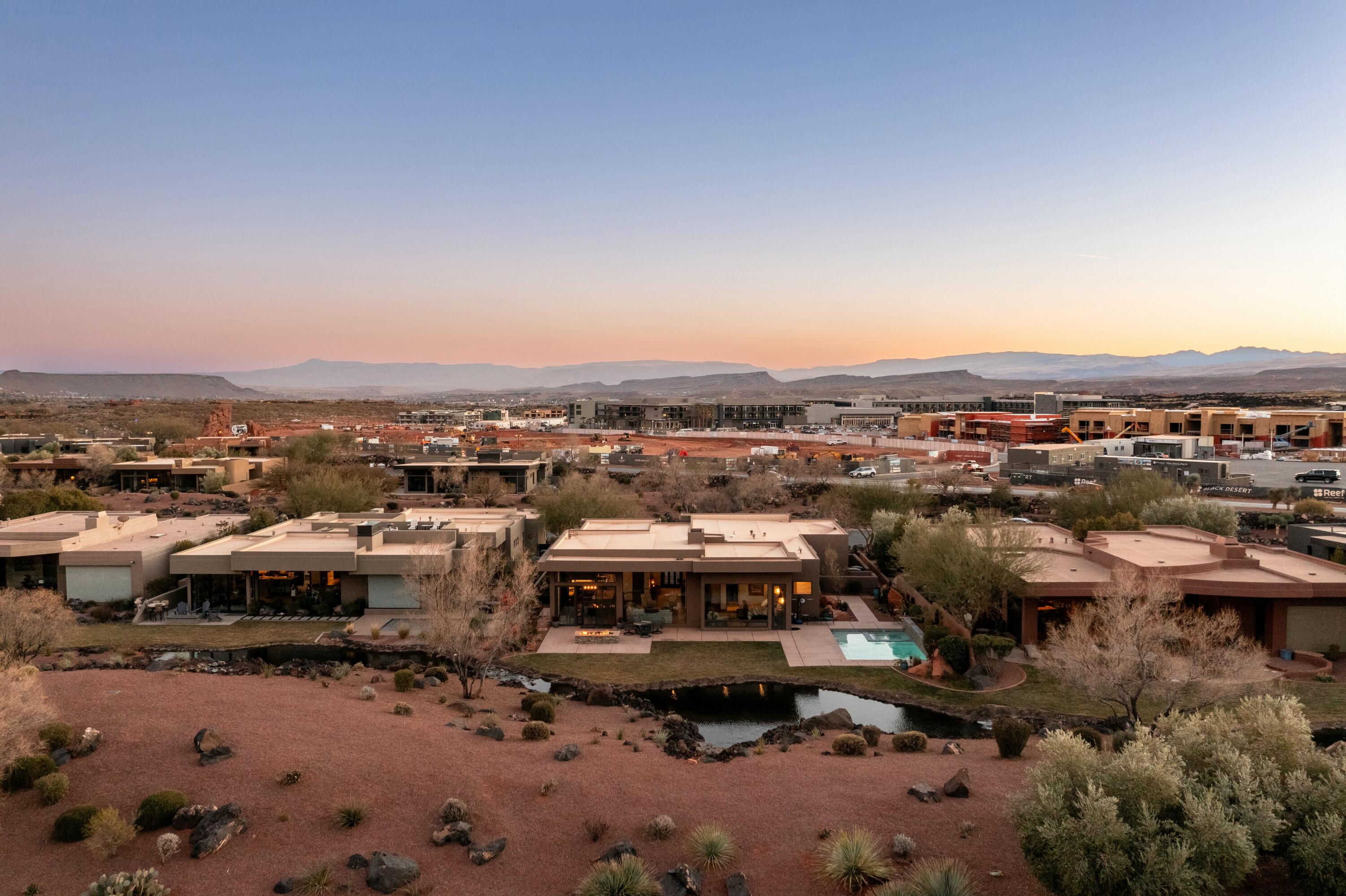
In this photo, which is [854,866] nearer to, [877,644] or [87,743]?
[87,743]

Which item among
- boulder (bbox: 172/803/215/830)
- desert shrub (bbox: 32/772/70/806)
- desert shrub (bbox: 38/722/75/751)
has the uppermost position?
desert shrub (bbox: 38/722/75/751)

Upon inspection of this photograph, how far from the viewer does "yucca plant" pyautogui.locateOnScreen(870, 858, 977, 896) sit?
38.4 ft

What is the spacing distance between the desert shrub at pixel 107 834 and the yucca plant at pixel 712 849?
10.1 meters

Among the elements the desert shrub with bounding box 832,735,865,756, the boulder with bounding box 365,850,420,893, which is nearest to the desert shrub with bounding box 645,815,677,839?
the boulder with bounding box 365,850,420,893

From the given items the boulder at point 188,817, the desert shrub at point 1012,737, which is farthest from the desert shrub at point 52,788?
the desert shrub at point 1012,737

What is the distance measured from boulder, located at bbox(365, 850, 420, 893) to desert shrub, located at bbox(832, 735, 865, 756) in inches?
405

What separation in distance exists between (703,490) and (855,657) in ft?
103

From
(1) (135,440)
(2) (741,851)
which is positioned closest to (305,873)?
(2) (741,851)

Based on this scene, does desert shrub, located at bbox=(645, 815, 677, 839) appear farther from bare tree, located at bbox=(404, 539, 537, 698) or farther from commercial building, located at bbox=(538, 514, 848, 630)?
commercial building, located at bbox=(538, 514, 848, 630)

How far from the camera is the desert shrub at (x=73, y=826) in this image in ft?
46.8

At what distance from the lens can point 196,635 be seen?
100 feet

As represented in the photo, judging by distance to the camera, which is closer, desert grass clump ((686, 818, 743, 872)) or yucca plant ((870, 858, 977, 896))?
yucca plant ((870, 858, 977, 896))

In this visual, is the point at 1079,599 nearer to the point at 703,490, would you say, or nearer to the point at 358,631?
the point at 358,631

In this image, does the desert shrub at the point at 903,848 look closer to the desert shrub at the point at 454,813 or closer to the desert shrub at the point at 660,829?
the desert shrub at the point at 660,829
